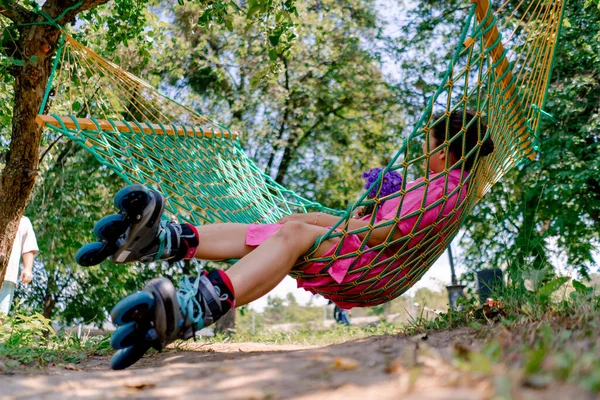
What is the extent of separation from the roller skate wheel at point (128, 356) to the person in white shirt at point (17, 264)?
196 centimetres

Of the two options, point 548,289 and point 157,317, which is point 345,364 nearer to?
point 157,317

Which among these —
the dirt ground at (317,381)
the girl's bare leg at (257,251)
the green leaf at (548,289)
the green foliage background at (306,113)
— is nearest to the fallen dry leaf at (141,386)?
the dirt ground at (317,381)

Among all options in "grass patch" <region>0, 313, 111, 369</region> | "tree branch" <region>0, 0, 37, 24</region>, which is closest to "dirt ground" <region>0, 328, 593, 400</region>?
"grass patch" <region>0, 313, 111, 369</region>

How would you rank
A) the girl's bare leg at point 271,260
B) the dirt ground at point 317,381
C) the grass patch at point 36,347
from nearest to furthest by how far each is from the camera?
the dirt ground at point 317,381 < the girl's bare leg at point 271,260 < the grass patch at point 36,347

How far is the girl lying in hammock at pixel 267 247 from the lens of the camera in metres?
1.43

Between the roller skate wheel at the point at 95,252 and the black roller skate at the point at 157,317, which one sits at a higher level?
the roller skate wheel at the point at 95,252

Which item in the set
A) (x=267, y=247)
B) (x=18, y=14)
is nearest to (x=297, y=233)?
(x=267, y=247)

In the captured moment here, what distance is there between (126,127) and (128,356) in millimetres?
1397

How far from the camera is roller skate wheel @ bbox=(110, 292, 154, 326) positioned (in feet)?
4.27

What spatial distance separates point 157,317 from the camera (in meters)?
1.33

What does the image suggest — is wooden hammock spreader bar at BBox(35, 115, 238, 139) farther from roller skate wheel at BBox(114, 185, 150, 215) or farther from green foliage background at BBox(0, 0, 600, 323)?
green foliage background at BBox(0, 0, 600, 323)

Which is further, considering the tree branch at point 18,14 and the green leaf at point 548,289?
the tree branch at point 18,14

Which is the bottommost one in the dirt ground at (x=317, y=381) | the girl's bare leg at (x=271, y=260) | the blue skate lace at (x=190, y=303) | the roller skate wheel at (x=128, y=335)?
the dirt ground at (x=317, y=381)

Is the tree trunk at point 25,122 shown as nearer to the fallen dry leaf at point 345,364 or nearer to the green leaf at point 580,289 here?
the fallen dry leaf at point 345,364
